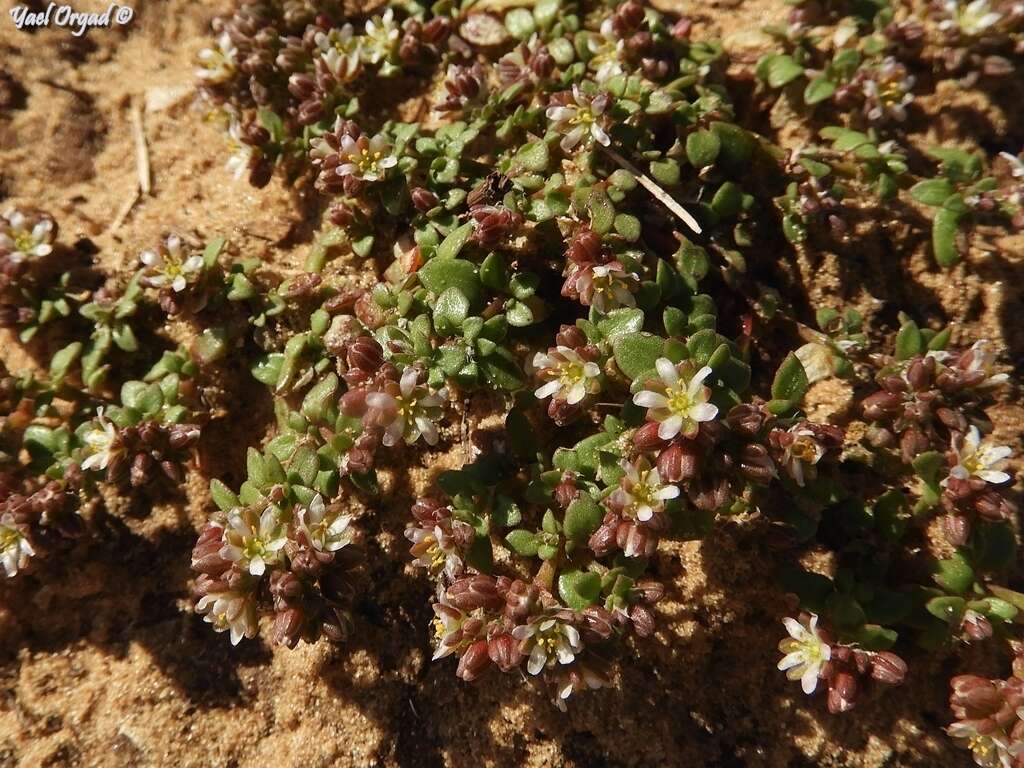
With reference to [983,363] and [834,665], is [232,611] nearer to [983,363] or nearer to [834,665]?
[834,665]

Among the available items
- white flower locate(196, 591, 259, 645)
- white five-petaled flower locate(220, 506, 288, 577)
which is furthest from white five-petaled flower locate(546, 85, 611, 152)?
white flower locate(196, 591, 259, 645)

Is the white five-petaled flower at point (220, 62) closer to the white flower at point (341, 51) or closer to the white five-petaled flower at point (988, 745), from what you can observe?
the white flower at point (341, 51)

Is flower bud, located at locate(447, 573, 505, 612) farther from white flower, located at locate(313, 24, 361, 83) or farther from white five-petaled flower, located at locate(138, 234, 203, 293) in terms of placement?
white flower, located at locate(313, 24, 361, 83)

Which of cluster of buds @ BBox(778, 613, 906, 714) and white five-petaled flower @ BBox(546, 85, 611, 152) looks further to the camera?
white five-petaled flower @ BBox(546, 85, 611, 152)

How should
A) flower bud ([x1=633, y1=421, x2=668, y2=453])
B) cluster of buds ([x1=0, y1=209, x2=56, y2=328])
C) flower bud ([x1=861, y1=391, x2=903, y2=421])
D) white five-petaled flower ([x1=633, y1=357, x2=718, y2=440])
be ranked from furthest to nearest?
cluster of buds ([x1=0, y1=209, x2=56, y2=328]), flower bud ([x1=861, y1=391, x2=903, y2=421]), flower bud ([x1=633, y1=421, x2=668, y2=453]), white five-petaled flower ([x1=633, y1=357, x2=718, y2=440])

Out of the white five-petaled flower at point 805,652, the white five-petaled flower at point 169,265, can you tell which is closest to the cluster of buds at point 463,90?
the white five-petaled flower at point 169,265

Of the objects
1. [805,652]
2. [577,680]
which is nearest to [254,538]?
[577,680]

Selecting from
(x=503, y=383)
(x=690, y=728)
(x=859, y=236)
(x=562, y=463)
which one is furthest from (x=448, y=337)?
(x=859, y=236)
